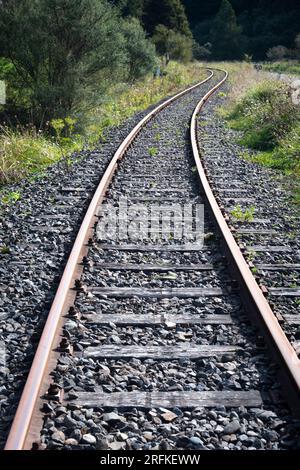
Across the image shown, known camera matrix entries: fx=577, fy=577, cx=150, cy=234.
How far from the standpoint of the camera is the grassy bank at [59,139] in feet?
30.0

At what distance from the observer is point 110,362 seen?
3.53 meters

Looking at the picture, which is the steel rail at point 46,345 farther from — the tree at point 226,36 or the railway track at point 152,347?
the tree at point 226,36

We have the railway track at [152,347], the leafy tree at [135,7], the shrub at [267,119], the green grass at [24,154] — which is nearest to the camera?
the railway track at [152,347]

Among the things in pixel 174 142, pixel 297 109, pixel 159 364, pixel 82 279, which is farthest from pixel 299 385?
pixel 297 109

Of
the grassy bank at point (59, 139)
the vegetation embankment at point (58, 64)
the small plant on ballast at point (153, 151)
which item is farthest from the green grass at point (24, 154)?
the small plant on ballast at point (153, 151)

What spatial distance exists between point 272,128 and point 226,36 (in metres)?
60.2

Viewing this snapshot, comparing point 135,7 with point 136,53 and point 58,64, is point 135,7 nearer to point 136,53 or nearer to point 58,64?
point 136,53

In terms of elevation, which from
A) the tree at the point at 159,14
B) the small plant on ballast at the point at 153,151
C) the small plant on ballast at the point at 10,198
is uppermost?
the tree at the point at 159,14

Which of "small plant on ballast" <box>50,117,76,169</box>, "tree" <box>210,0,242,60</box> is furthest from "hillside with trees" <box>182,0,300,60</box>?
"small plant on ballast" <box>50,117,76,169</box>

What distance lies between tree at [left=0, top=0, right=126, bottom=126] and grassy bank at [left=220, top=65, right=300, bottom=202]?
3.98m

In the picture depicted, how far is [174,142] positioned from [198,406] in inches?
372

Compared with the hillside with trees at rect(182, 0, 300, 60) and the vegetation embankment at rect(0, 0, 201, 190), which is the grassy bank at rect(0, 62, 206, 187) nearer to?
the vegetation embankment at rect(0, 0, 201, 190)

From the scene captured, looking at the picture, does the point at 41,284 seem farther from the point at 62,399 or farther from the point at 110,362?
the point at 62,399

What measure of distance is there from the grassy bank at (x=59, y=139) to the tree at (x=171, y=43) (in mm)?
19033
